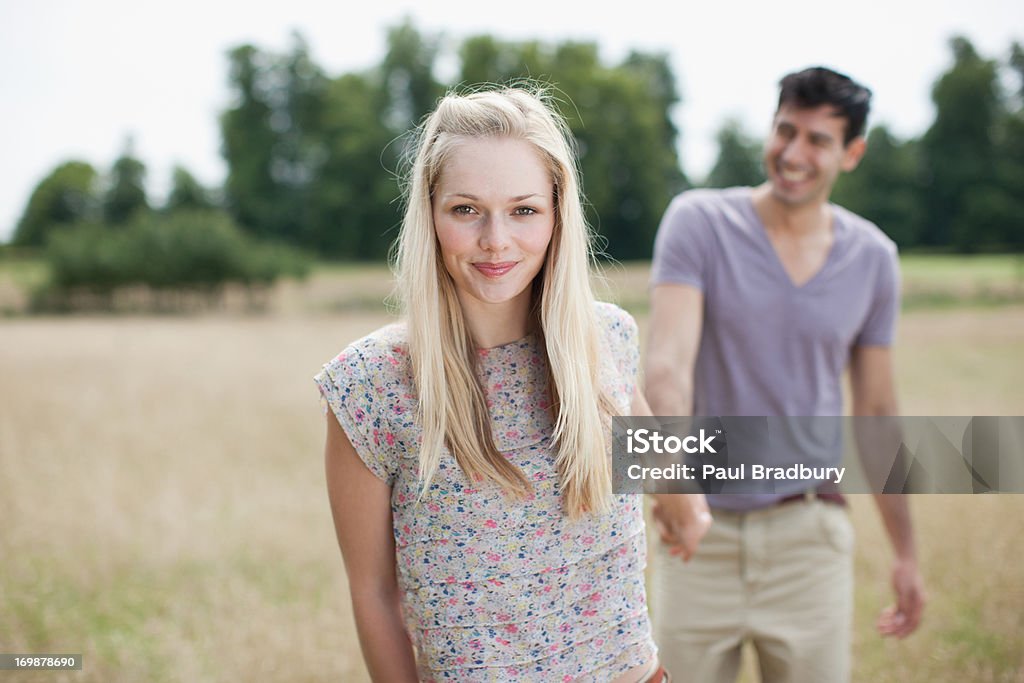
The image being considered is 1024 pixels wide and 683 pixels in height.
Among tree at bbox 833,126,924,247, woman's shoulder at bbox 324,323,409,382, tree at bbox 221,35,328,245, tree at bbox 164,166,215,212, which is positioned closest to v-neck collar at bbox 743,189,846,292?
woman's shoulder at bbox 324,323,409,382

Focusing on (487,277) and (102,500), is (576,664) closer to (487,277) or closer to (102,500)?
(487,277)

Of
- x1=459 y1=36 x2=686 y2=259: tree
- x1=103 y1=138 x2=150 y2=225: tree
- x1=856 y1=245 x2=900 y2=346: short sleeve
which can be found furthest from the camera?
x1=459 y1=36 x2=686 y2=259: tree

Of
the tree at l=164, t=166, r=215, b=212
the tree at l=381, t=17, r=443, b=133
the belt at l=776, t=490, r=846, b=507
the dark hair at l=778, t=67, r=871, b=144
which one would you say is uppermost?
the tree at l=381, t=17, r=443, b=133

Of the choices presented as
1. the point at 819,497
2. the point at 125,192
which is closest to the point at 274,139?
the point at 125,192

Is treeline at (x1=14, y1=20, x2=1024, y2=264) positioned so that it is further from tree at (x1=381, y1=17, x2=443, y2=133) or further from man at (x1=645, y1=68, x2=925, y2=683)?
man at (x1=645, y1=68, x2=925, y2=683)

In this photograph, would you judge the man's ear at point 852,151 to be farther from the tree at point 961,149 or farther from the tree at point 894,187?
the tree at point 894,187

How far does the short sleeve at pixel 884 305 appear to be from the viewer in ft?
8.23

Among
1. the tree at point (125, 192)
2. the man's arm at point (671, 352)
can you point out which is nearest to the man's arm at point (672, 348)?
the man's arm at point (671, 352)

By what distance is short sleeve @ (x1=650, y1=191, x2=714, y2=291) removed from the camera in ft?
7.98

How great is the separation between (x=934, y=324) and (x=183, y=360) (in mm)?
10356

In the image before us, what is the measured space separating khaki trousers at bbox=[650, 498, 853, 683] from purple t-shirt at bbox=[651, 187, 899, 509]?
0.10 meters

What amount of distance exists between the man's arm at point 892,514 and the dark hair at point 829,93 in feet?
2.25

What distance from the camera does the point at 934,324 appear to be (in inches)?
428

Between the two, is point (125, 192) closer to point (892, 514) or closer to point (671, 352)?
point (671, 352)
